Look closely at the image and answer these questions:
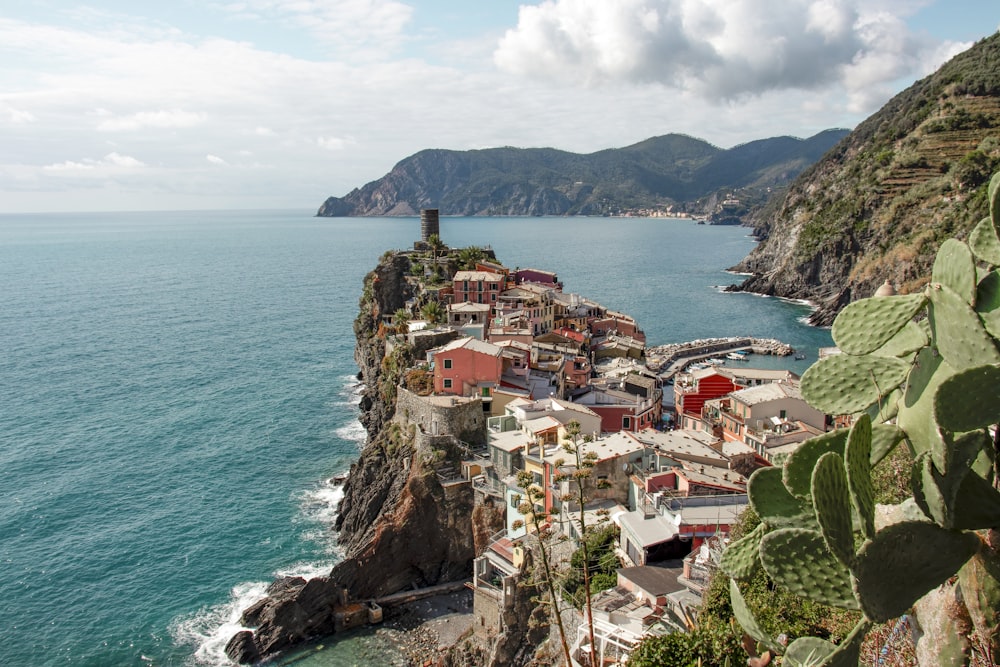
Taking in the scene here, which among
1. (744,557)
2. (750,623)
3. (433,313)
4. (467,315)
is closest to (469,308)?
(467,315)

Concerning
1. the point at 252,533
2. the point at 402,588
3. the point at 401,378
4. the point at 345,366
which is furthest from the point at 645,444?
the point at 345,366

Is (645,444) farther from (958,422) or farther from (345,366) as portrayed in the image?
(345,366)

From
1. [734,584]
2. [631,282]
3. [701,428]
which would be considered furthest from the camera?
[631,282]

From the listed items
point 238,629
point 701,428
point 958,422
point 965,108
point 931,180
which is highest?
point 965,108

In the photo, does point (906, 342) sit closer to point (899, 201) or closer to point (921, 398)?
point (921, 398)

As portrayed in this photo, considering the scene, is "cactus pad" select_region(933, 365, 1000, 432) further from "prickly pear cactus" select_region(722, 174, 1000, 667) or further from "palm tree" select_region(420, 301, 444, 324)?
"palm tree" select_region(420, 301, 444, 324)

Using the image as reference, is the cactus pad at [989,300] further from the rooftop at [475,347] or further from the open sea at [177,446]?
the rooftop at [475,347]
